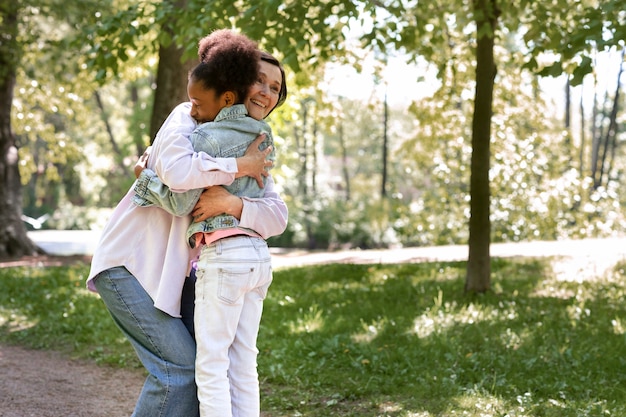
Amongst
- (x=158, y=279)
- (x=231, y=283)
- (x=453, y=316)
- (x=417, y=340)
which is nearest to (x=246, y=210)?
(x=231, y=283)

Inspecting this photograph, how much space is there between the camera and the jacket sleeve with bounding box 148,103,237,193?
9.12 feet

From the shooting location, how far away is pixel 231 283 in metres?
2.85

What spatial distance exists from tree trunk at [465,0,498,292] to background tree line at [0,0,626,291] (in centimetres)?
1

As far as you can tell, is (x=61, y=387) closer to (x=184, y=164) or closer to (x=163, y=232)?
(x=163, y=232)

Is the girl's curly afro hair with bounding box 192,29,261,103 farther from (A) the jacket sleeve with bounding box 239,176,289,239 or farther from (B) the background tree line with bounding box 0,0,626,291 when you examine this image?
(B) the background tree line with bounding box 0,0,626,291

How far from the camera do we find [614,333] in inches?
256

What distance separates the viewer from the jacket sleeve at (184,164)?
2.78m

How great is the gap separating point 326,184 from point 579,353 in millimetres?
45023

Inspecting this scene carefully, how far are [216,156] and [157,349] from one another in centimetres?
76

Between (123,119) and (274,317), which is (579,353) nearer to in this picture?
(274,317)

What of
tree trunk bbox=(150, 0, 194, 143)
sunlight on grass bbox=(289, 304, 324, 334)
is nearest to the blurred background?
tree trunk bbox=(150, 0, 194, 143)

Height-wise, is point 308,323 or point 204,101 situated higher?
point 204,101

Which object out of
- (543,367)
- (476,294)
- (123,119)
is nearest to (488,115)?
(476,294)

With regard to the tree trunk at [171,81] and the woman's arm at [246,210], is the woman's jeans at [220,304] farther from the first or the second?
the tree trunk at [171,81]
